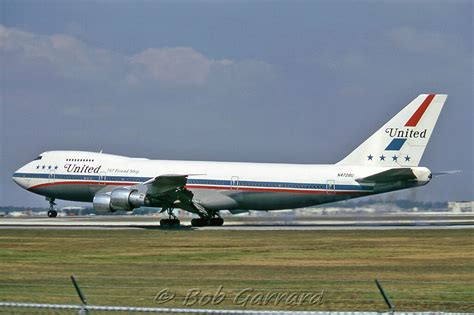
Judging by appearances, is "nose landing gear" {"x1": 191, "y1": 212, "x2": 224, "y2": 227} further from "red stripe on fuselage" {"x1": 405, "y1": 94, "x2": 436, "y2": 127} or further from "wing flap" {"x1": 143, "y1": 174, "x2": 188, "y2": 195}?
"red stripe on fuselage" {"x1": 405, "y1": 94, "x2": 436, "y2": 127}

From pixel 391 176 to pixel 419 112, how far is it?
607 centimetres

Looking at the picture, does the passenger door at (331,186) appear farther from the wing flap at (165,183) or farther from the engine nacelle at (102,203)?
the engine nacelle at (102,203)

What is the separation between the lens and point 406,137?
61.8 metres

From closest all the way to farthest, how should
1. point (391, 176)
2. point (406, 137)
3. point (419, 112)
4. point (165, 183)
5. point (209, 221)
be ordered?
point (391, 176)
point (165, 183)
point (406, 137)
point (419, 112)
point (209, 221)

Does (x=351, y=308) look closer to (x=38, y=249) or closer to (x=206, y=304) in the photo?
(x=206, y=304)

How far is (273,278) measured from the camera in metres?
29.4

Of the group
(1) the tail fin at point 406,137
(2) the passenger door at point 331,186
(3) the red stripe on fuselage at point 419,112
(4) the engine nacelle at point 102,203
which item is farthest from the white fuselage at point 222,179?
(4) the engine nacelle at point 102,203

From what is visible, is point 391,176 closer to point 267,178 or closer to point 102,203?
point 267,178

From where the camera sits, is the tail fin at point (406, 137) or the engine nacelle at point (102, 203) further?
the tail fin at point (406, 137)

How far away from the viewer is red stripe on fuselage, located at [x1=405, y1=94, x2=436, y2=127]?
61.9 m

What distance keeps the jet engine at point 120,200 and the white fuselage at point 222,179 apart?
12.6 feet

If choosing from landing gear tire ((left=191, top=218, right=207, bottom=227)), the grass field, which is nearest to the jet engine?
the grass field

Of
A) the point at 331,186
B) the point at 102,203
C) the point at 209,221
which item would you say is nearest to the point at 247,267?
the point at 331,186

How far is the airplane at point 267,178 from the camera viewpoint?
198ft
